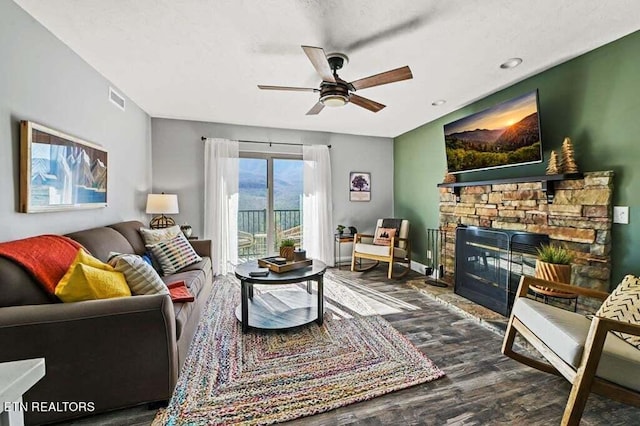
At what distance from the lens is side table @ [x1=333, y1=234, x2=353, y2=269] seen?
491 centimetres

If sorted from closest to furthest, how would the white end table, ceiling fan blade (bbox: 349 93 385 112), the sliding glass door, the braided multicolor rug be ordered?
the white end table < the braided multicolor rug < ceiling fan blade (bbox: 349 93 385 112) < the sliding glass door

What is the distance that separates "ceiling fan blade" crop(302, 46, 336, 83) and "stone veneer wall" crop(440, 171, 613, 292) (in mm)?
2229

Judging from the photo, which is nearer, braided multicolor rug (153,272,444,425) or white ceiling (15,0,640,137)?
braided multicolor rug (153,272,444,425)

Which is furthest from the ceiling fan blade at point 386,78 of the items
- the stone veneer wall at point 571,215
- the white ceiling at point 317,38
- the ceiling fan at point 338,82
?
the stone veneer wall at point 571,215

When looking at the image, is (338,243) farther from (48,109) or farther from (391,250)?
(48,109)

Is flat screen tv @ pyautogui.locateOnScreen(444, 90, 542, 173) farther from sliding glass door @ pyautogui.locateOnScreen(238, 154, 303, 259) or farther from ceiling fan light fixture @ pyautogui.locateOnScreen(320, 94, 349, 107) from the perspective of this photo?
sliding glass door @ pyautogui.locateOnScreen(238, 154, 303, 259)

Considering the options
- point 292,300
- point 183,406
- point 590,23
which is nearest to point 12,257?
point 183,406

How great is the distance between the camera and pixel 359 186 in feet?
17.6

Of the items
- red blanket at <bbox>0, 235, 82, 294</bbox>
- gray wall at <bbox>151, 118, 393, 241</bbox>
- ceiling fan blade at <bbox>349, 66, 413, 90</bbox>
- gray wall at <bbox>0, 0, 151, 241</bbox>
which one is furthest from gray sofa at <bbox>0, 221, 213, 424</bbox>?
Answer: gray wall at <bbox>151, 118, 393, 241</bbox>

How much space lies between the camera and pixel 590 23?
1997mm

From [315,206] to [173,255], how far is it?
Result: 2.53 metres

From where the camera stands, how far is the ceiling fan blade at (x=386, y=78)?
205cm

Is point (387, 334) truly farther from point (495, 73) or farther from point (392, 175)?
point (392, 175)

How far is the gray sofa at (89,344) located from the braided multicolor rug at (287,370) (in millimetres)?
265
